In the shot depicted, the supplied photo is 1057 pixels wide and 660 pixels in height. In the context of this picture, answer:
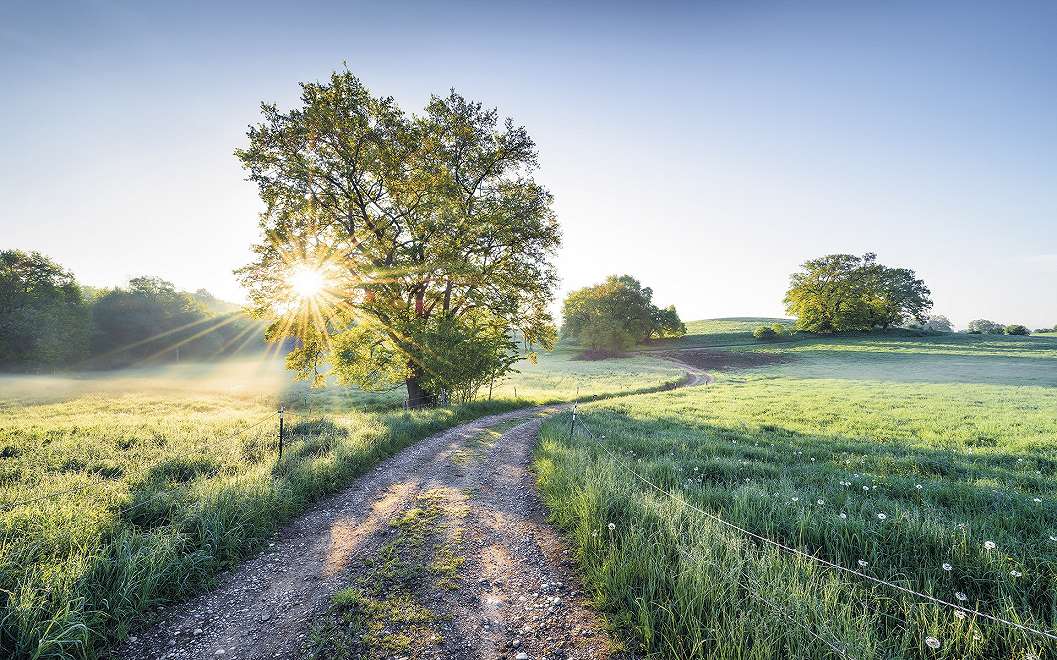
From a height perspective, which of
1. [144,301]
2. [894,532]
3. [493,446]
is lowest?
[493,446]

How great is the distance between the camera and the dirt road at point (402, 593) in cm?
376

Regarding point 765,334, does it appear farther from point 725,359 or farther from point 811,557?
point 811,557

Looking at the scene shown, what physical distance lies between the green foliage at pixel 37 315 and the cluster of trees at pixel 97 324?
65mm

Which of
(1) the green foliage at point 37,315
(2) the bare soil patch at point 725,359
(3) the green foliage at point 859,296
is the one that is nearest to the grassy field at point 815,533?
(2) the bare soil patch at point 725,359

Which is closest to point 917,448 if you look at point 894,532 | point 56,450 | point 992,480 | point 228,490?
point 992,480

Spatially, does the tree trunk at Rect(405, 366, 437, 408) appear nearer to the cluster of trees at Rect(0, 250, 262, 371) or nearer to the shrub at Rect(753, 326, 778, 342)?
the cluster of trees at Rect(0, 250, 262, 371)

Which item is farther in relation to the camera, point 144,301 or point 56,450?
point 144,301

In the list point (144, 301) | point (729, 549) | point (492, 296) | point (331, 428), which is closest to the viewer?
point (729, 549)

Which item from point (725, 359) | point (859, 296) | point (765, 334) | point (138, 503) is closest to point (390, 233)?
point (138, 503)

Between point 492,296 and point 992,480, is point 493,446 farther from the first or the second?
point 992,480

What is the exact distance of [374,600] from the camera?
442cm

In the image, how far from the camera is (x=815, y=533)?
498cm

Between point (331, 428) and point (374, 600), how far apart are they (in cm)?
916

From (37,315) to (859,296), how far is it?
118407 mm
